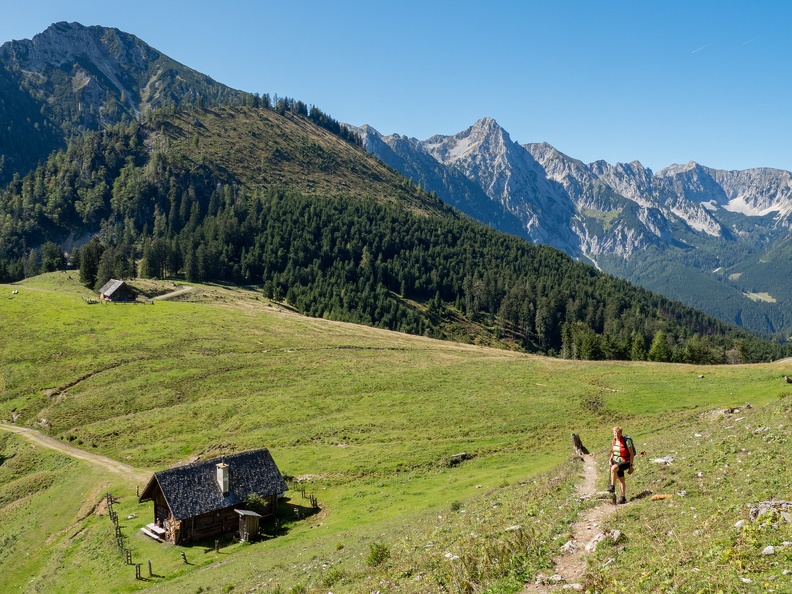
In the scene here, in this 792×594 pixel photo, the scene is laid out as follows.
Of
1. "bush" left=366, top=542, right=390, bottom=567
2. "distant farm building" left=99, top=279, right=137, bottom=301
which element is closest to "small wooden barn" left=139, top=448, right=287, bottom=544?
"bush" left=366, top=542, right=390, bottom=567

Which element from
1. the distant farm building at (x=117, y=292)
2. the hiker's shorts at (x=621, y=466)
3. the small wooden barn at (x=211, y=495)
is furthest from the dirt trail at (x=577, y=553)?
the distant farm building at (x=117, y=292)

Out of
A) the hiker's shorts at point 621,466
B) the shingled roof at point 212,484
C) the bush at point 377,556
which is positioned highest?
the hiker's shorts at point 621,466

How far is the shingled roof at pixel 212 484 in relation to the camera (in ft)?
134

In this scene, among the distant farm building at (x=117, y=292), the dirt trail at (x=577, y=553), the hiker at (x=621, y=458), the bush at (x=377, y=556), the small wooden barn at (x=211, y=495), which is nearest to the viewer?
the dirt trail at (x=577, y=553)

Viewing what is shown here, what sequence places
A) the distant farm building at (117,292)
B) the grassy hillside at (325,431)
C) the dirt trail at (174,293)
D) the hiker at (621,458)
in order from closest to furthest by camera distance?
the hiker at (621,458), the grassy hillside at (325,431), the distant farm building at (117,292), the dirt trail at (174,293)

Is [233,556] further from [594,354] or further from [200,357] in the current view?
[594,354]

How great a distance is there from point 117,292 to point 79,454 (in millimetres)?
73846

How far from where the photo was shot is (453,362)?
8988cm

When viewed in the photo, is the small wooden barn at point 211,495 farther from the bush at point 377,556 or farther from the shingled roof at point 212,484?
the bush at point 377,556

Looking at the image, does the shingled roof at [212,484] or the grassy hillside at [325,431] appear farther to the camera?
the shingled roof at [212,484]

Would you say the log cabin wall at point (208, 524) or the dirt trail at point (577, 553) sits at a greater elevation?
the dirt trail at point (577, 553)

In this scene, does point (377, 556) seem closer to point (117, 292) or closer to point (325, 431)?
point (325, 431)

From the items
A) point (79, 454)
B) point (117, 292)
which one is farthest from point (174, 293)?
point (79, 454)

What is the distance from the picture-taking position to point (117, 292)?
408ft
